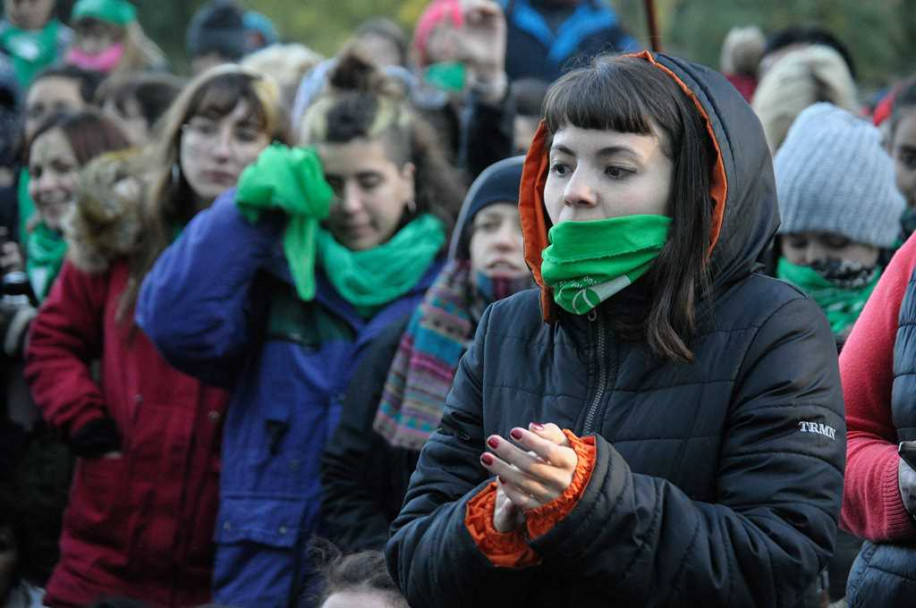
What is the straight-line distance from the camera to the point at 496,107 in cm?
560

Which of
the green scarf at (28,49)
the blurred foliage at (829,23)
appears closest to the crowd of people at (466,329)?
the green scarf at (28,49)

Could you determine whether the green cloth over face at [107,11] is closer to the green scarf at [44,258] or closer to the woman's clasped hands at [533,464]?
the green scarf at [44,258]

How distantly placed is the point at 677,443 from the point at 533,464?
0.33 meters

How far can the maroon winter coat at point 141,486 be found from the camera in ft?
16.4

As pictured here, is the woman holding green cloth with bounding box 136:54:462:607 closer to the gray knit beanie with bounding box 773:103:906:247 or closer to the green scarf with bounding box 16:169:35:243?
the gray knit beanie with bounding box 773:103:906:247

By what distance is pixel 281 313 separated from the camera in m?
4.86

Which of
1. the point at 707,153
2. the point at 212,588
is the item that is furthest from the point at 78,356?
the point at 707,153

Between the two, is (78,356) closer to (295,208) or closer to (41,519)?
(41,519)

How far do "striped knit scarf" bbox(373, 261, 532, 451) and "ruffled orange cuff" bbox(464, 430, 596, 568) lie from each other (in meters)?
1.69

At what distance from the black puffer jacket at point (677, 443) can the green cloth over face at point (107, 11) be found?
7.39m

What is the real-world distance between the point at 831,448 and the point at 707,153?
1.97 feet

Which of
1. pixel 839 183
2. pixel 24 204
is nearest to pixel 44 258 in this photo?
pixel 24 204

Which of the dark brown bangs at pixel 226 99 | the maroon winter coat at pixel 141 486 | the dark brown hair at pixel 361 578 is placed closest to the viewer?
the dark brown hair at pixel 361 578

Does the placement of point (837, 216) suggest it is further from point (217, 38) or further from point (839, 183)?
point (217, 38)
